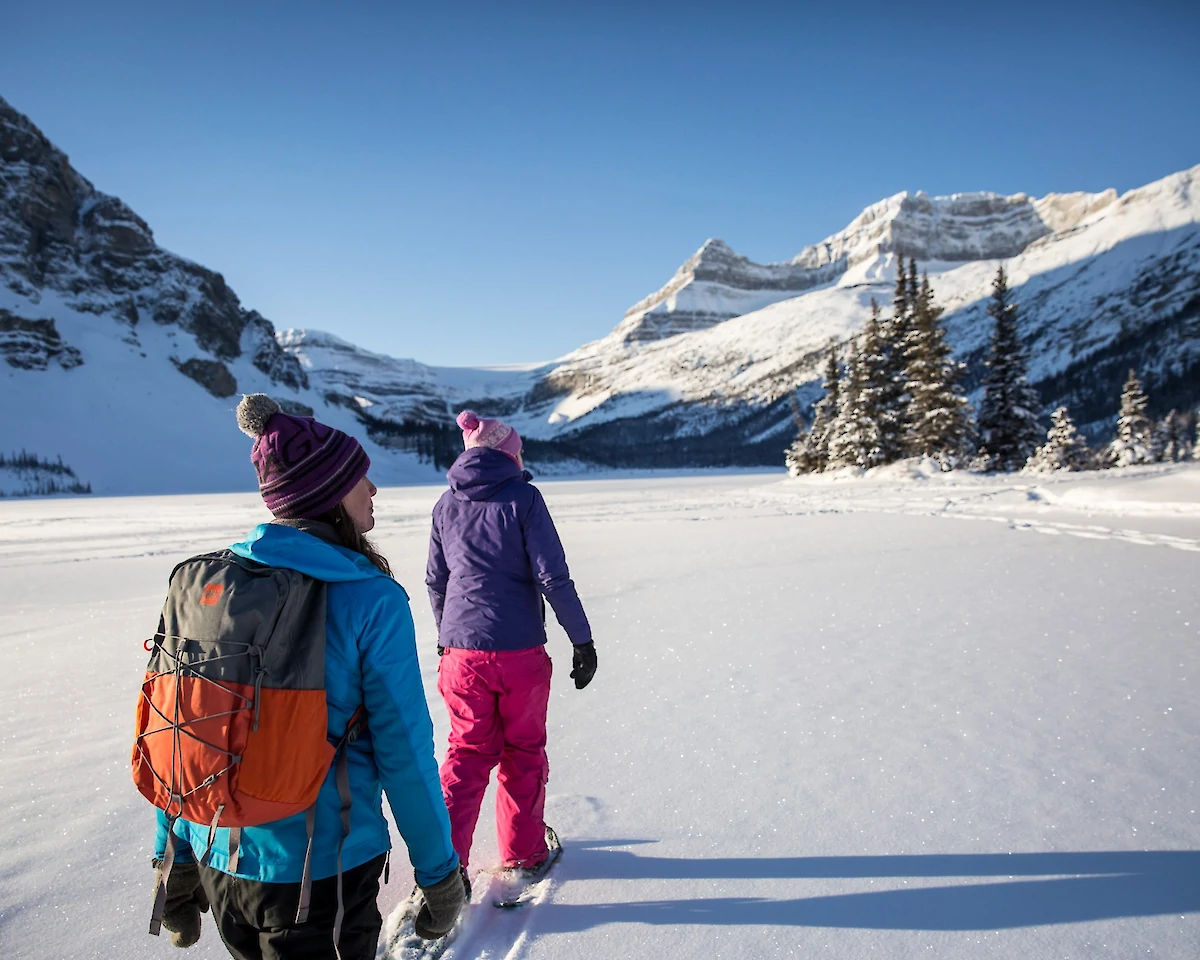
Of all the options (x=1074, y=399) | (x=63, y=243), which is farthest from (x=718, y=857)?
(x=1074, y=399)

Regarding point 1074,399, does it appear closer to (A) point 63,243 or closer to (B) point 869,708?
(B) point 869,708

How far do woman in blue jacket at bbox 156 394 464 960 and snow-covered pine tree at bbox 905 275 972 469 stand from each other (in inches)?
952

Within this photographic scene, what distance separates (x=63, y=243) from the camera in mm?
83938

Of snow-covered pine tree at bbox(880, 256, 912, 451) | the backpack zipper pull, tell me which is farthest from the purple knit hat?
snow-covered pine tree at bbox(880, 256, 912, 451)

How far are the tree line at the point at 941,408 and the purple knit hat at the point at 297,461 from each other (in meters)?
24.3

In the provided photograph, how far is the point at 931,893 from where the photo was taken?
7.10ft

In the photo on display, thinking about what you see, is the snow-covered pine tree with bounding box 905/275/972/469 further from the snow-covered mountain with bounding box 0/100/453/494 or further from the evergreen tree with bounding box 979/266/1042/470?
the snow-covered mountain with bounding box 0/100/453/494

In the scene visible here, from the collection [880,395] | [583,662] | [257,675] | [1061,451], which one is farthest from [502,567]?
[1061,451]

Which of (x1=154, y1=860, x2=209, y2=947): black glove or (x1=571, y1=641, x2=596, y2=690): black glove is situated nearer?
(x1=154, y1=860, x2=209, y2=947): black glove

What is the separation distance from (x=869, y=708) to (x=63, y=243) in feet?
382

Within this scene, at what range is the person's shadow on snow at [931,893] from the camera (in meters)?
2.04

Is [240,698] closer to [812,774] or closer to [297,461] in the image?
[297,461]

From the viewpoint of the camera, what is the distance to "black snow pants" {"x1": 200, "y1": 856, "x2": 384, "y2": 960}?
1.34 metres

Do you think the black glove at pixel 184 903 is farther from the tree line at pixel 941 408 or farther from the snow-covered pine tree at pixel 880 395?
the snow-covered pine tree at pixel 880 395
